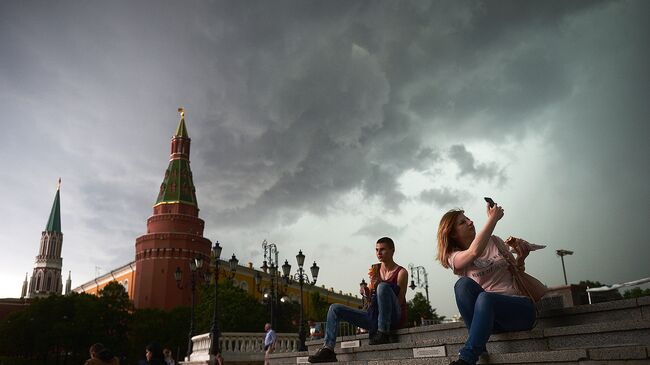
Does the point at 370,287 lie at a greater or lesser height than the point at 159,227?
lesser

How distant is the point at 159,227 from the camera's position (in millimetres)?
49188

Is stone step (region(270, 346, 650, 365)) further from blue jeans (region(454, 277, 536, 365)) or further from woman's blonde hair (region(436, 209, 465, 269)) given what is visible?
woman's blonde hair (region(436, 209, 465, 269))

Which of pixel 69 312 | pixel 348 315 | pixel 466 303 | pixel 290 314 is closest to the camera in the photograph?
pixel 466 303

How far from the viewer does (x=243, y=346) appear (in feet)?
61.1

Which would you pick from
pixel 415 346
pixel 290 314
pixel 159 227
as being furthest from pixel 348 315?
pixel 159 227

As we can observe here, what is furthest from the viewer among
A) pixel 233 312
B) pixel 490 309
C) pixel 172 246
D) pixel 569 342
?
pixel 172 246

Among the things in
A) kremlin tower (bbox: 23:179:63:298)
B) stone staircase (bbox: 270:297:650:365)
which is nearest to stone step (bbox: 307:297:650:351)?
stone staircase (bbox: 270:297:650:365)

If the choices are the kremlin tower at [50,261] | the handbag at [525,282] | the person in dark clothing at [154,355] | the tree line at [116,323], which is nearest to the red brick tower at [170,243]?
the tree line at [116,323]

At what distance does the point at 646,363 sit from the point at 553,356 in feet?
2.20

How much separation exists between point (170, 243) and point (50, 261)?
173 feet

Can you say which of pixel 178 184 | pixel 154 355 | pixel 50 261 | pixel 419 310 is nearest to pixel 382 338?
pixel 154 355

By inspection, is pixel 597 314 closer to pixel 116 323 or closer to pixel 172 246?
pixel 116 323

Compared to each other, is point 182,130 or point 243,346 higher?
point 182,130

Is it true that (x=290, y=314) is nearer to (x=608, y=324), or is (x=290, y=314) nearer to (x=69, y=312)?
(x=69, y=312)
